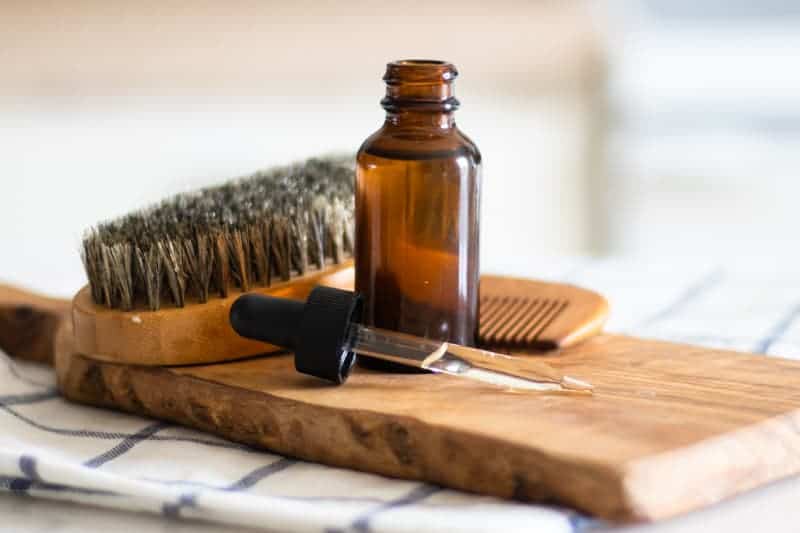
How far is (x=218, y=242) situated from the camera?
68 centimetres

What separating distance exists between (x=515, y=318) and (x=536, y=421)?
24 centimetres

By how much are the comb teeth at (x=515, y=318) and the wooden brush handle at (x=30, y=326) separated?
0.99 feet

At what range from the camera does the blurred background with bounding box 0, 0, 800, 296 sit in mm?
1933

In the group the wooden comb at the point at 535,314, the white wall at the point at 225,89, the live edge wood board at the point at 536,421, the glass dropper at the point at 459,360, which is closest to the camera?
the live edge wood board at the point at 536,421

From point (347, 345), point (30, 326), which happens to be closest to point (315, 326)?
point (347, 345)

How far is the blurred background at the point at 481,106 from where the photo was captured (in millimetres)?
1933

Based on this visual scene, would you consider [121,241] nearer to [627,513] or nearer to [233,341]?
[233,341]

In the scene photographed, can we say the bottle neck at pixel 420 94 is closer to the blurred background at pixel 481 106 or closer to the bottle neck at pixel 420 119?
the bottle neck at pixel 420 119

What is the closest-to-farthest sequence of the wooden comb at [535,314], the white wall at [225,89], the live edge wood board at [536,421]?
the live edge wood board at [536,421] → the wooden comb at [535,314] → the white wall at [225,89]

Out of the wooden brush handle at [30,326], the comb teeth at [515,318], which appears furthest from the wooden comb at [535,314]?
the wooden brush handle at [30,326]

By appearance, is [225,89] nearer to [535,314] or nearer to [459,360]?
[535,314]

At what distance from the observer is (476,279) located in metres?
0.69

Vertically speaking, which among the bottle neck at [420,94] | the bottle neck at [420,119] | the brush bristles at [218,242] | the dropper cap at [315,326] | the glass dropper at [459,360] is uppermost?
the bottle neck at [420,94]

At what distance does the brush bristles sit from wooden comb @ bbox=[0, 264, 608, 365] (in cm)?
1
